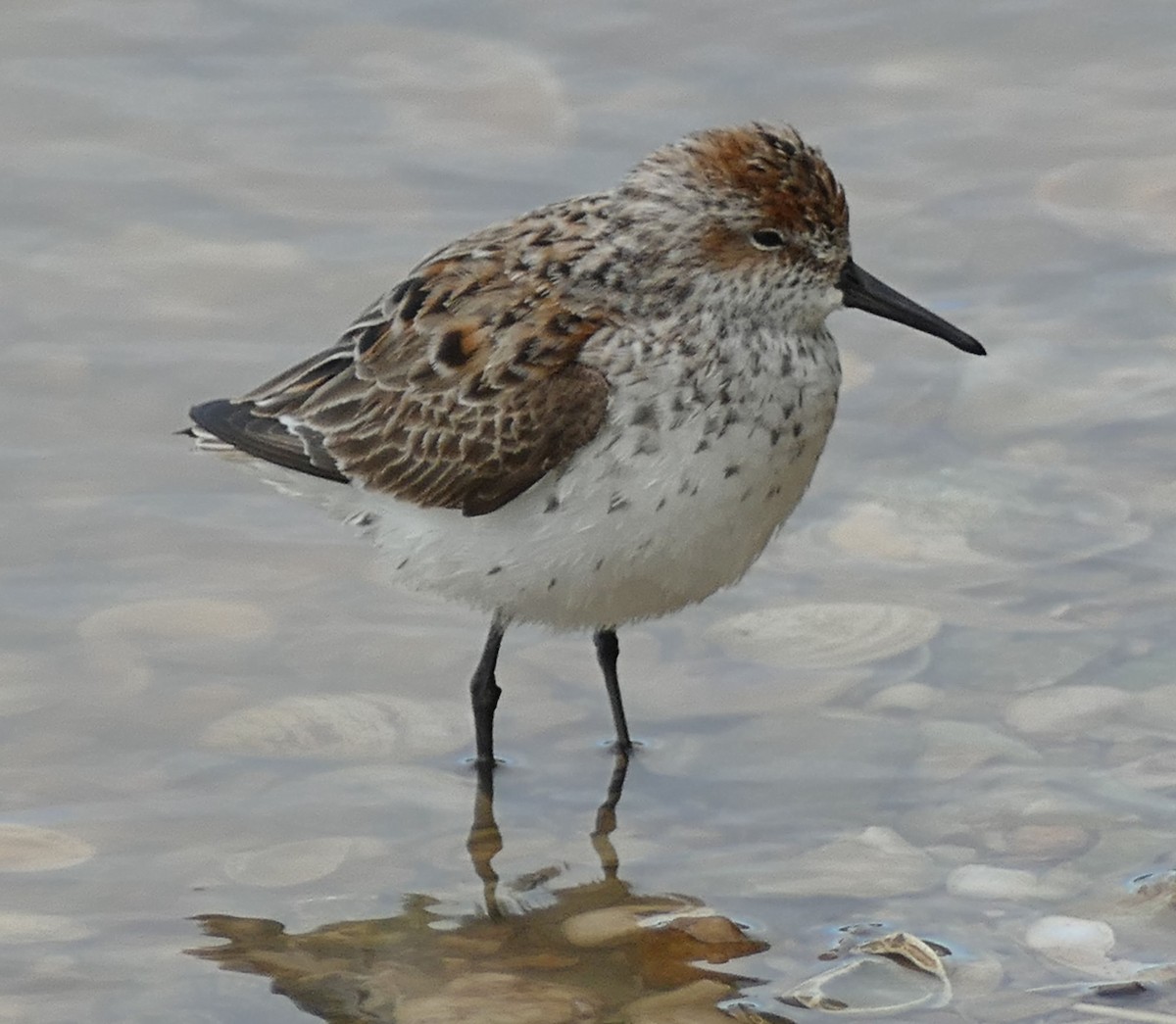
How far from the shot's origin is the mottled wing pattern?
780cm

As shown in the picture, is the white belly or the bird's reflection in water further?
the white belly

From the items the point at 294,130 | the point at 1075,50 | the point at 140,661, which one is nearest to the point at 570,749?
the point at 140,661

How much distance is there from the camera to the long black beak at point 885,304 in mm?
8156

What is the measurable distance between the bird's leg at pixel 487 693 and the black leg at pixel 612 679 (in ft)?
1.09

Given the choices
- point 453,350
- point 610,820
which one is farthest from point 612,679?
point 453,350

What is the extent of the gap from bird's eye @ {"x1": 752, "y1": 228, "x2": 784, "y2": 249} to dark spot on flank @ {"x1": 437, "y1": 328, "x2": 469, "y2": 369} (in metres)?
0.99

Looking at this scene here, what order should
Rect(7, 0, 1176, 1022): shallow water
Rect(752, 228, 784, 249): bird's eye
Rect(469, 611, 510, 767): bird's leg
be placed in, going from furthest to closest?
Rect(469, 611, 510, 767): bird's leg < Rect(752, 228, 784, 249): bird's eye < Rect(7, 0, 1176, 1022): shallow water

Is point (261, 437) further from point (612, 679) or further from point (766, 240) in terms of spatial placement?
point (766, 240)

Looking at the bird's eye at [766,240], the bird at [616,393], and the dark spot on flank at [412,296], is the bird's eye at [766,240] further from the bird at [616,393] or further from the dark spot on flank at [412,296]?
the dark spot on flank at [412,296]

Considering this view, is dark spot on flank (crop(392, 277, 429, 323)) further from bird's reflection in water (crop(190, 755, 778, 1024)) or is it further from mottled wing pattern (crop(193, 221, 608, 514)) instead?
bird's reflection in water (crop(190, 755, 778, 1024))

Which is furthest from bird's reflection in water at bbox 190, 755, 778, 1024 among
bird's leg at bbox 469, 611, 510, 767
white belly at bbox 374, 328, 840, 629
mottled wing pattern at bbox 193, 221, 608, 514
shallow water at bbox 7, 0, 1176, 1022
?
mottled wing pattern at bbox 193, 221, 608, 514

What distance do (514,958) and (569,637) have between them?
2204mm

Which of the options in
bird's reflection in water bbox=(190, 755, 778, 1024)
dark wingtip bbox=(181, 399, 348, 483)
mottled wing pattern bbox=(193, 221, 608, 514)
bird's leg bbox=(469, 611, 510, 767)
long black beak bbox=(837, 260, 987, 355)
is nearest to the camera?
bird's reflection in water bbox=(190, 755, 778, 1024)

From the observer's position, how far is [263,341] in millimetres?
10844
